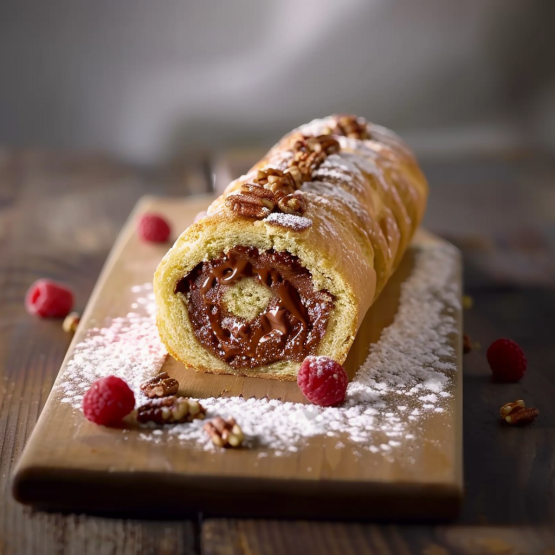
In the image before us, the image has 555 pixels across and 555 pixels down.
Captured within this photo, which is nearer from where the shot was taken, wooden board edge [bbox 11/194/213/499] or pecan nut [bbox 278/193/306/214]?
wooden board edge [bbox 11/194/213/499]

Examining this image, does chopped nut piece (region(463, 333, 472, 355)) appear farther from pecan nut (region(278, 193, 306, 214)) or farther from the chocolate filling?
pecan nut (region(278, 193, 306, 214))

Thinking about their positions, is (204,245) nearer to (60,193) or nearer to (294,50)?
(60,193)

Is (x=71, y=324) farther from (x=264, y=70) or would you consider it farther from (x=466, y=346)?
(x=264, y=70)

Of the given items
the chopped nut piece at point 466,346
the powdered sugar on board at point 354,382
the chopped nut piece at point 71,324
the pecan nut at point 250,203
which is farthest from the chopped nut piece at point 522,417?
the chopped nut piece at point 71,324

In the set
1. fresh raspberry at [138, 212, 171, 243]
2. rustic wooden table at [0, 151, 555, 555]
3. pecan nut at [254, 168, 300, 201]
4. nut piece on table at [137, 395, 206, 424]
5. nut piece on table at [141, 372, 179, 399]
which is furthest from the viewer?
fresh raspberry at [138, 212, 171, 243]

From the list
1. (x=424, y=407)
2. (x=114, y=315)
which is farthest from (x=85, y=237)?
(x=424, y=407)

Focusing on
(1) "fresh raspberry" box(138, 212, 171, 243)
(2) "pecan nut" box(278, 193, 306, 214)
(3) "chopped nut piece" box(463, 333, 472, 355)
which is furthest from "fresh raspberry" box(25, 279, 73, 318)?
(3) "chopped nut piece" box(463, 333, 472, 355)

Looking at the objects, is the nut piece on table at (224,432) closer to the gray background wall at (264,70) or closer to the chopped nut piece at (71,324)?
the chopped nut piece at (71,324)
